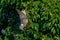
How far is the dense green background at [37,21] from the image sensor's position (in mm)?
4441

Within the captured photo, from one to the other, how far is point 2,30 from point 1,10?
47 cm

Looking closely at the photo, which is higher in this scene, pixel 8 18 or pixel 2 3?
pixel 2 3

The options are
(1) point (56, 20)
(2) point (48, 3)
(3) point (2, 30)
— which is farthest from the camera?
(3) point (2, 30)

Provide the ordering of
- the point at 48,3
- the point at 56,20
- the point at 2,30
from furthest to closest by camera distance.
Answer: the point at 2,30
the point at 48,3
the point at 56,20

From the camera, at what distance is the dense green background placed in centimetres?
444

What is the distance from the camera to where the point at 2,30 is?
493cm

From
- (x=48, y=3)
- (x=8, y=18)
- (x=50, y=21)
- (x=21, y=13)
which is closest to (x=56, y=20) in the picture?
(x=50, y=21)

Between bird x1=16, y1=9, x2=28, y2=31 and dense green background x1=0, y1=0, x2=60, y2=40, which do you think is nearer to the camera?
dense green background x1=0, y1=0, x2=60, y2=40

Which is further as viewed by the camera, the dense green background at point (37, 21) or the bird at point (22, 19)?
the bird at point (22, 19)

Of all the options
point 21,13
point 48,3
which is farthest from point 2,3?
point 48,3

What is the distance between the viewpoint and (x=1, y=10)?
5.06 metres

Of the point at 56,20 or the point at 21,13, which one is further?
the point at 21,13

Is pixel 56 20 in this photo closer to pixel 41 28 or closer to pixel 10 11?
pixel 41 28

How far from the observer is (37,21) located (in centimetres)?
468
